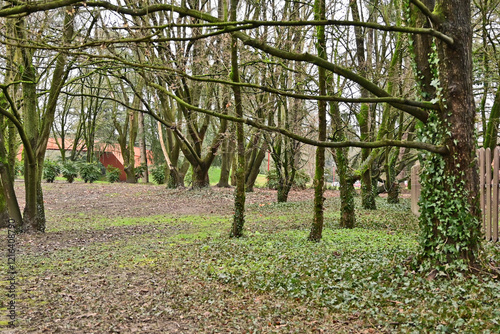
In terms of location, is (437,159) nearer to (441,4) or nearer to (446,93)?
(446,93)

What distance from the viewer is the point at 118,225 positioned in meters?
13.7

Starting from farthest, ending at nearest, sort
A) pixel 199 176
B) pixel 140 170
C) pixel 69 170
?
pixel 140 170, pixel 69 170, pixel 199 176

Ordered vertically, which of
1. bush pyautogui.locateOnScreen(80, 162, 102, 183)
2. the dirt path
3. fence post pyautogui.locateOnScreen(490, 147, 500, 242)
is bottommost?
the dirt path

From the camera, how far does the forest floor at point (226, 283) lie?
4.96 meters

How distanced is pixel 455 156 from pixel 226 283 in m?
3.84

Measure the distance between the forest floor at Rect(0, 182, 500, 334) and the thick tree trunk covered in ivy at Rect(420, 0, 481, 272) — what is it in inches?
22.1

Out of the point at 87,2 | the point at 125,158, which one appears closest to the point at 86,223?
the point at 87,2

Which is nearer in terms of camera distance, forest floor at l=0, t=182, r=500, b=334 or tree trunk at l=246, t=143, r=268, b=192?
forest floor at l=0, t=182, r=500, b=334

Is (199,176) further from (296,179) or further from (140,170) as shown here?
(140,170)

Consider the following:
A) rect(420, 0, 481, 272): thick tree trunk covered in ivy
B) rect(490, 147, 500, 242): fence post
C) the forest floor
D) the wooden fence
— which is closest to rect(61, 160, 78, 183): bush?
the forest floor

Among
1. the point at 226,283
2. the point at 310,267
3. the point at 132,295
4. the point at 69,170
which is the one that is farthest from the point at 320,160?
the point at 69,170

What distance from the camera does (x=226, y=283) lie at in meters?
6.67

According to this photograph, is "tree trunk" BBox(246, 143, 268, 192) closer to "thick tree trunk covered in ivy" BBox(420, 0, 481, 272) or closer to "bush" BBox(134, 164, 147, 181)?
"bush" BBox(134, 164, 147, 181)

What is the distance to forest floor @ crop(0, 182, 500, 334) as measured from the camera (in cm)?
496
